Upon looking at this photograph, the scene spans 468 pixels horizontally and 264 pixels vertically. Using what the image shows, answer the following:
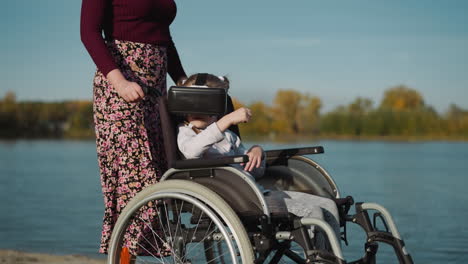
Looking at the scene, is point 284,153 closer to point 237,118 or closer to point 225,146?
point 225,146

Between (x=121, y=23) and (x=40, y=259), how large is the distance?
2.18 meters

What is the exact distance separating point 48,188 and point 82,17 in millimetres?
8090

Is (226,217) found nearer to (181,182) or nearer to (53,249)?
(181,182)

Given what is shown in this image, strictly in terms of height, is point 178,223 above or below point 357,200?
above

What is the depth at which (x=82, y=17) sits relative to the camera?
2.48 meters

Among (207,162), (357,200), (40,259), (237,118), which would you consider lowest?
(357,200)

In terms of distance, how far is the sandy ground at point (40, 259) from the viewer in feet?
13.3

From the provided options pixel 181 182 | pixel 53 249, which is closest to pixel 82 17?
pixel 181 182

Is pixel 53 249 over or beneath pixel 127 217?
beneath

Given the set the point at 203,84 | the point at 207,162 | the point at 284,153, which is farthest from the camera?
the point at 284,153

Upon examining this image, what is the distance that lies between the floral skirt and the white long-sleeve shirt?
19 cm

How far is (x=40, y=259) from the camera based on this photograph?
4.17 m

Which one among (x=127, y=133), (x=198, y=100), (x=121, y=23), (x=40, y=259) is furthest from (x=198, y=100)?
(x=40, y=259)

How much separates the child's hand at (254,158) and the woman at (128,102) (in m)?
0.43
